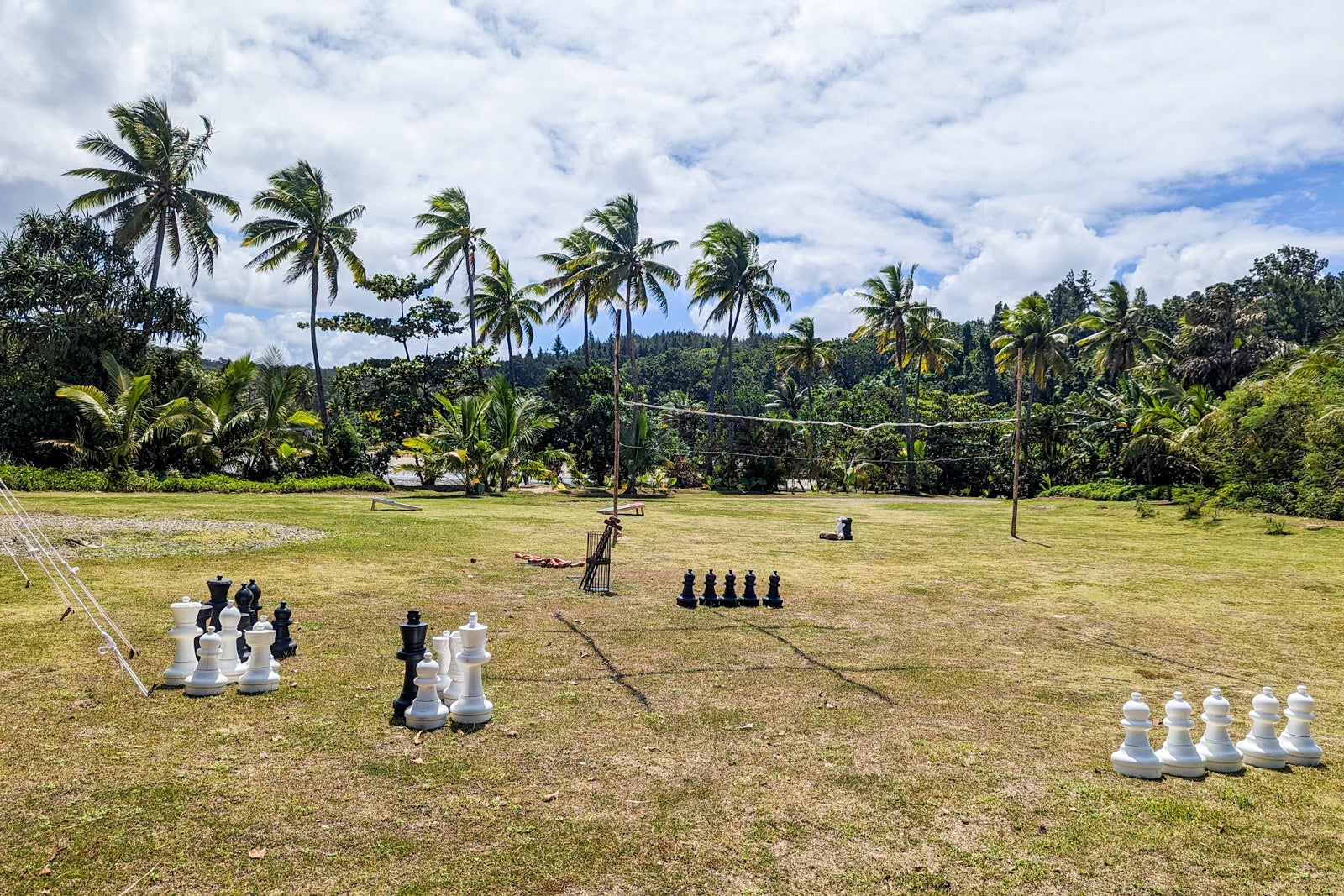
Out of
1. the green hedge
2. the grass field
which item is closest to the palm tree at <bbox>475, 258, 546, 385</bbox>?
the green hedge

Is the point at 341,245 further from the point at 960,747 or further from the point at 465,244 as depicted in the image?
the point at 960,747

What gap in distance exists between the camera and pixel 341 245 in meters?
37.8

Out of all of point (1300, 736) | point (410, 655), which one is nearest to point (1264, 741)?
point (1300, 736)

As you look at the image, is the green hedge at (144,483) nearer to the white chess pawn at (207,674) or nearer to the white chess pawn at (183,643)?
the white chess pawn at (183,643)

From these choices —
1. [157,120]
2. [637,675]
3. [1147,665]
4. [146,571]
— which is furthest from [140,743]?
[157,120]

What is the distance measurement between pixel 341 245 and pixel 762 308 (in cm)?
2124

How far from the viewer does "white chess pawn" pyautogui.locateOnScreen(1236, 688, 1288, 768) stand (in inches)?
191

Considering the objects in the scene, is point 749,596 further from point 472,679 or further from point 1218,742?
point 1218,742

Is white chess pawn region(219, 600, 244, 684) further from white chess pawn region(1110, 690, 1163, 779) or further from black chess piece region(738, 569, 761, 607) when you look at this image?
white chess pawn region(1110, 690, 1163, 779)

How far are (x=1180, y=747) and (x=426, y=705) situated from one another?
4569mm

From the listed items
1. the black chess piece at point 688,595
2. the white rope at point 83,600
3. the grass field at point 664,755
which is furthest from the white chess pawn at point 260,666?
the black chess piece at point 688,595


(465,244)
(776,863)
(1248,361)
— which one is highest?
(465,244)

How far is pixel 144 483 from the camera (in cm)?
2430

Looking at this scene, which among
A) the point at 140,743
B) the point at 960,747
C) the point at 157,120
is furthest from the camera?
the point at 157,120
